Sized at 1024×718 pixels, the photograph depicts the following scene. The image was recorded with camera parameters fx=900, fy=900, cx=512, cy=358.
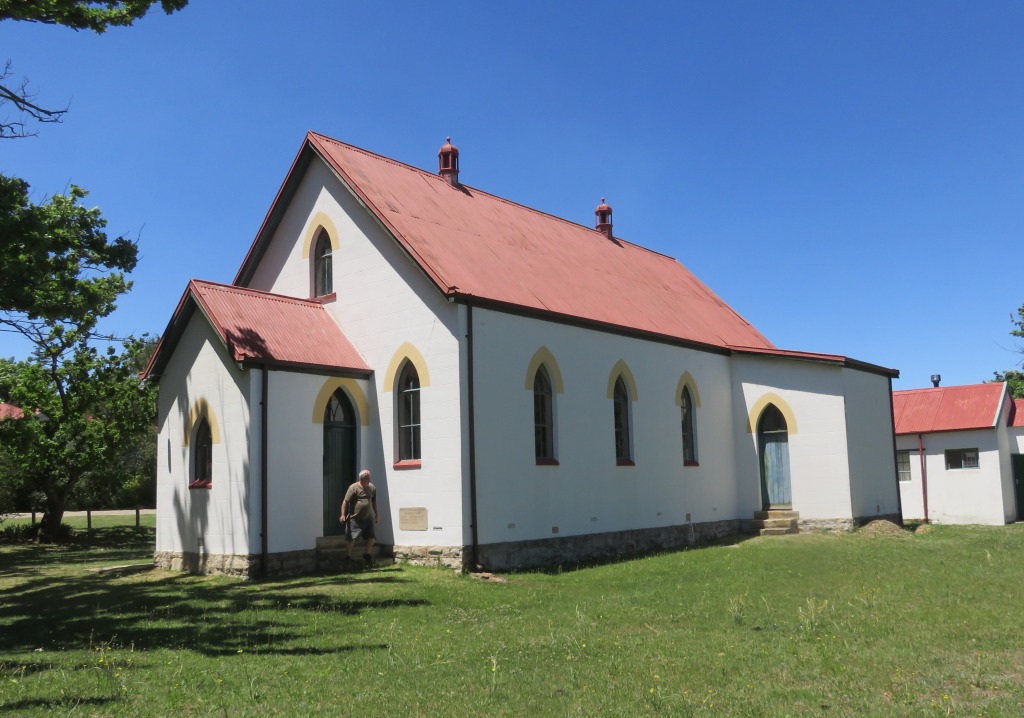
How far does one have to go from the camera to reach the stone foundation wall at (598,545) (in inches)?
650

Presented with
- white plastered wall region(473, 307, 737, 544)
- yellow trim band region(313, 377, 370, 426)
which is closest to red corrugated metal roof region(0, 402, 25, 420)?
yellow trim band region(313, 377, 370, 426)

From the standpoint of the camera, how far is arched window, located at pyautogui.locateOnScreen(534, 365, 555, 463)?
59.4 feet

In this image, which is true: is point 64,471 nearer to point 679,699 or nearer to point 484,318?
point 484,318

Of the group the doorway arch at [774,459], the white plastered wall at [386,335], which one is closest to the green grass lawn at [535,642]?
the white plastered wall at [386,335]

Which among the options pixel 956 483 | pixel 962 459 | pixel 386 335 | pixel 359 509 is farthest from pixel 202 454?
pixel 962 459

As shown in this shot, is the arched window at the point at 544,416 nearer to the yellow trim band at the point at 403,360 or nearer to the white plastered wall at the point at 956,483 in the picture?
the yellow trim band at the point at 403,360

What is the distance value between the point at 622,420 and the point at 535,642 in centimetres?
1110

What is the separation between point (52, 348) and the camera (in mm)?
25844

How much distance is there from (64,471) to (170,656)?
19.2 metres

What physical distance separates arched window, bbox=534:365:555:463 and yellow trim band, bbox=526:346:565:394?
112 millimetres

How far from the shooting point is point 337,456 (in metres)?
17.4

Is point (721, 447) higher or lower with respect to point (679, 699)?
higher

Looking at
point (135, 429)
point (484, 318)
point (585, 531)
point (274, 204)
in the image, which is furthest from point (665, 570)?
Answer: point (135, 429)

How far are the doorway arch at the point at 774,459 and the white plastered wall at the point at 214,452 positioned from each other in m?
13.8
